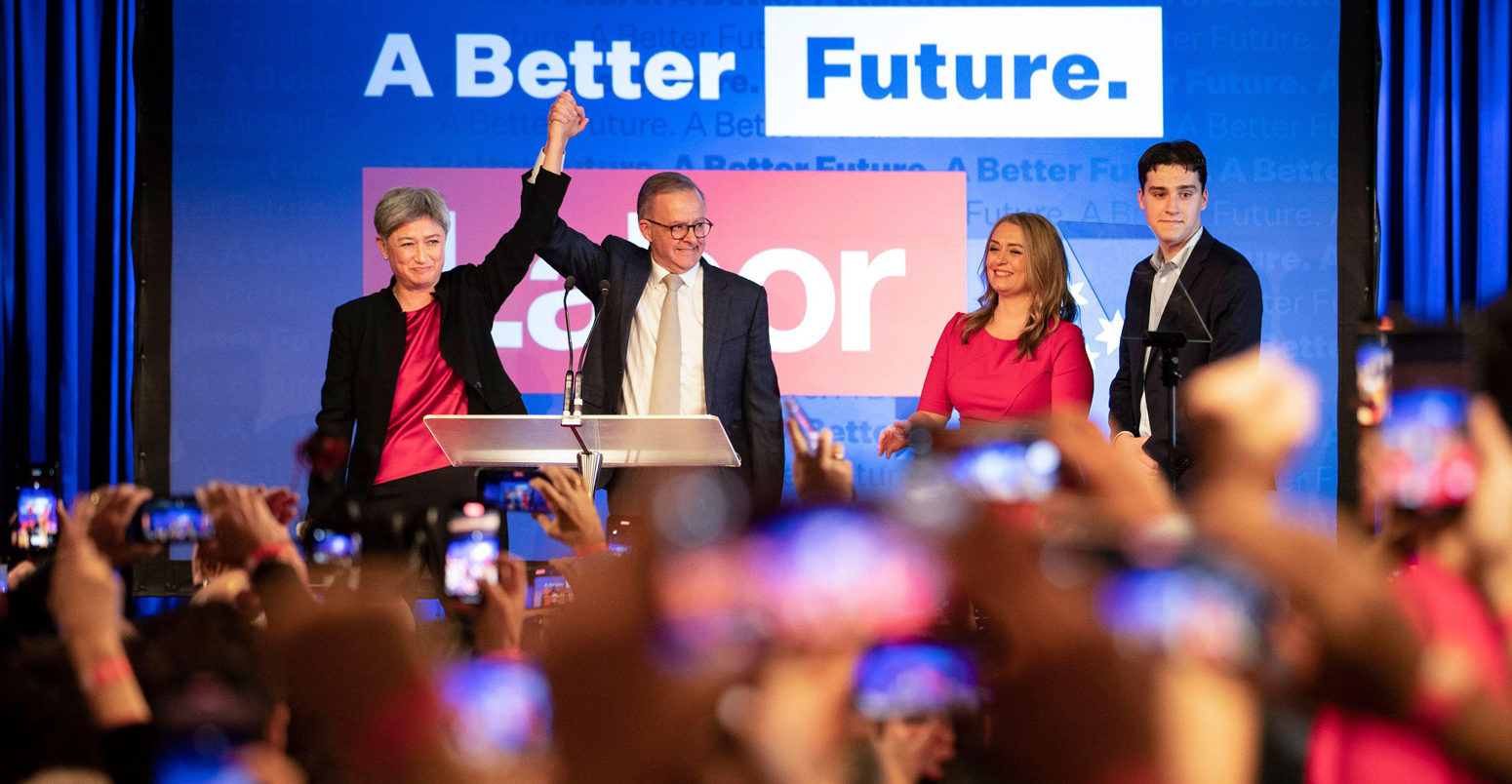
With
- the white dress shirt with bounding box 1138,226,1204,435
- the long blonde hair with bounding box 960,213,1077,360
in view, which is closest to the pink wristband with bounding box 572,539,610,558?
the long blonde hair with bounding box 960,213,1077,360

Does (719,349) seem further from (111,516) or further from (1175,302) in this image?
(111,516)

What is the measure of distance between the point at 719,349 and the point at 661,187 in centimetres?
56

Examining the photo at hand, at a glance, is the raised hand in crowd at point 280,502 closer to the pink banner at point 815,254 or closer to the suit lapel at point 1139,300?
the pink banner at point 815,254

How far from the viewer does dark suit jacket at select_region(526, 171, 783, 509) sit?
404 cm

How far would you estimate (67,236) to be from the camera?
4816 mm

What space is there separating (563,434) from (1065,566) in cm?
231

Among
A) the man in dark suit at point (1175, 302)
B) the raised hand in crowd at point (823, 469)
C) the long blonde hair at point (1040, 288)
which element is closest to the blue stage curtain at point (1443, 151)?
the man in dark suit at point (1175, 302)

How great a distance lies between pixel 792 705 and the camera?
0.86m

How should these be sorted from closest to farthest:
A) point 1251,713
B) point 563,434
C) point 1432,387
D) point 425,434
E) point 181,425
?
Result: point 1251,713 < point 1432,387 < point 563,434 < point 425,434 < point 181,425

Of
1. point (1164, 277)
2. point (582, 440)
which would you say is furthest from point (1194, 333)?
point (582, 440)

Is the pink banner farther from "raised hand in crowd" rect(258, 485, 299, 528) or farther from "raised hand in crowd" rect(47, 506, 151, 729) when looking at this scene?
"raised hand in crowd" rect(47, 506, 151, 729)

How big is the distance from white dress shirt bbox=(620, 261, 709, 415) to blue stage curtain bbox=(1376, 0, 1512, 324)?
111 inches

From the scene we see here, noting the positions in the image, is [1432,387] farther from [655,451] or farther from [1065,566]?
[655,451]

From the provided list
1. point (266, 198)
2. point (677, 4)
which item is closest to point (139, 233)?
point (266, 198)
